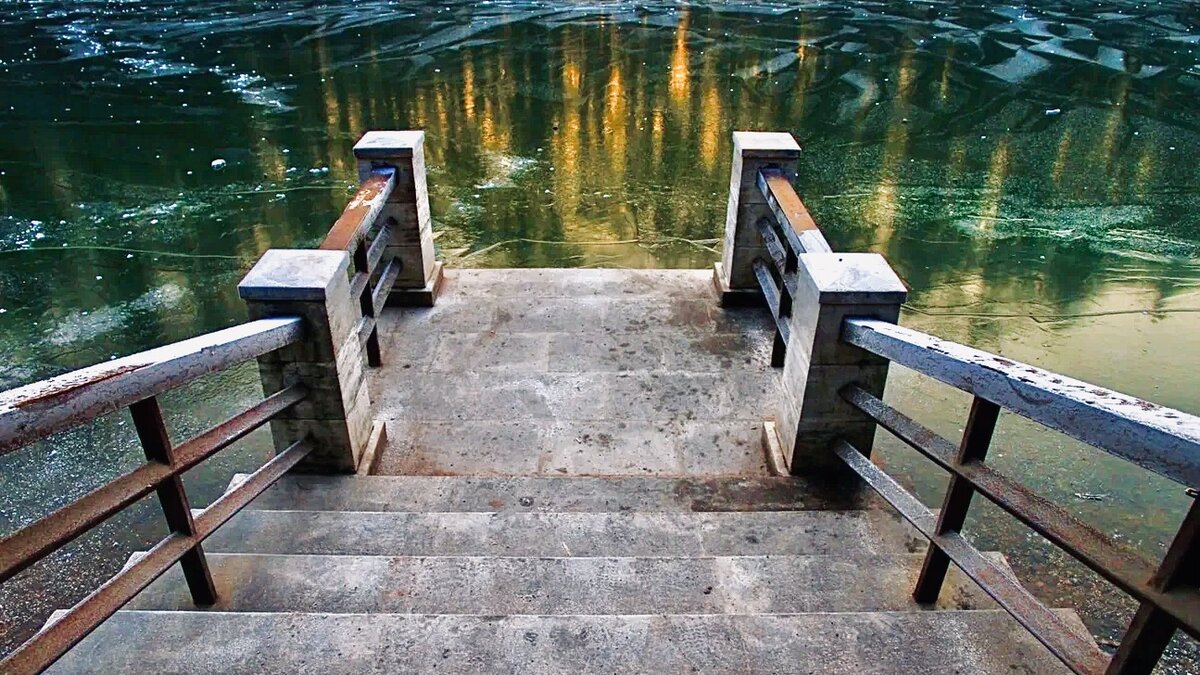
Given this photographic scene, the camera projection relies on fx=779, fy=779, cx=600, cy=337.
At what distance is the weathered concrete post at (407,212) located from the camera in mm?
6016

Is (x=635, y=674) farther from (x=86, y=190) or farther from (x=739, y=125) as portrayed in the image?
(x=739, y=125)

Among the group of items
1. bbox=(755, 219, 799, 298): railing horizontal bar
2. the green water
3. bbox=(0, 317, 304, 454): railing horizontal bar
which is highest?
bbox=(0, 317, 304, 454): railing horizontal bar

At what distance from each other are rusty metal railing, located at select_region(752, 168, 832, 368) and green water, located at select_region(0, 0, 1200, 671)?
119cm

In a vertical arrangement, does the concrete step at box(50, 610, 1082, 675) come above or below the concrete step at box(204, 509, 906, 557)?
above

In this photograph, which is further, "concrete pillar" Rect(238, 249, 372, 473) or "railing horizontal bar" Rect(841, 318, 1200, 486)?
"concrete pillar" Rect(238, 249, 372, 473)

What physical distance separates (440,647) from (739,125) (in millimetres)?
13226

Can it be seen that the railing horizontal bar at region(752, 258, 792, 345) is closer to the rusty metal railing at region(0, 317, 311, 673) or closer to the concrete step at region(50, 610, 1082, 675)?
the concrete step at region(50, 610, 1082, 675)

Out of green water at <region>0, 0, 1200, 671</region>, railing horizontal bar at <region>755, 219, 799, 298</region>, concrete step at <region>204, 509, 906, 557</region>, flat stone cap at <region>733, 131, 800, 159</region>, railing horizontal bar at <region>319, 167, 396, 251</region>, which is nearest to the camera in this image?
concrete step at <region>204, 509, 906, 557</region>

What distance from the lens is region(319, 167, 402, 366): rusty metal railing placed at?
180 inches

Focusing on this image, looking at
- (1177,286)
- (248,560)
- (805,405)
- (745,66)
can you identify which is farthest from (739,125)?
(248,560)

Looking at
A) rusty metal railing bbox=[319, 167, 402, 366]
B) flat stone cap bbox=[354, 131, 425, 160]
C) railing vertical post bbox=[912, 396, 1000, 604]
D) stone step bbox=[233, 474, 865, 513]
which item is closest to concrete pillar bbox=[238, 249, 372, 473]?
stone step bbox=[233, 474, 865, 513]

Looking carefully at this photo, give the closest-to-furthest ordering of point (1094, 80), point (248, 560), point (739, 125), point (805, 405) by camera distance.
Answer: point (248, 560) → point (805, 405) → point (739, 125) → point (1094, 80)

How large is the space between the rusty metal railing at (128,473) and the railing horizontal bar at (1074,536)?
2567 millimetres

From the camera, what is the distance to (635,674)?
245 centimetres
